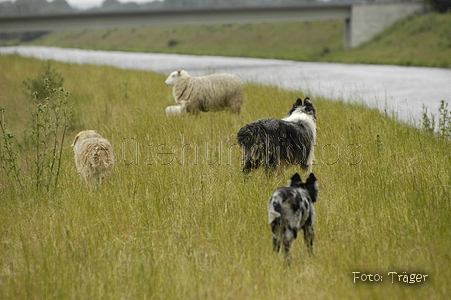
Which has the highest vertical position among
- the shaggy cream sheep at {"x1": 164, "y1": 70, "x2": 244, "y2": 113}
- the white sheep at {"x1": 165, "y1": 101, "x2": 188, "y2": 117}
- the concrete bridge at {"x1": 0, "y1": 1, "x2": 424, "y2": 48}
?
the concrete bridge at {"x1": 0, "y1": 1, "x2": 424, "y2": 48}

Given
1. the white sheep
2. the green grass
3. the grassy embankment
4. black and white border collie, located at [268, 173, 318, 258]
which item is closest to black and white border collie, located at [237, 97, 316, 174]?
the green grass

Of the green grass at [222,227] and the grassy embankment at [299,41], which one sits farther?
the grassy embankment at [299,41]

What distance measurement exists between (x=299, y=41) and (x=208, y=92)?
44.2m

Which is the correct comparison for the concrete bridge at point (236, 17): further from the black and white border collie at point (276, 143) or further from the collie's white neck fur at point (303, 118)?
the black and white border collie at point (276, 143)

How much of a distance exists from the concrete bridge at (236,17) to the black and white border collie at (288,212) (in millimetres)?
39822

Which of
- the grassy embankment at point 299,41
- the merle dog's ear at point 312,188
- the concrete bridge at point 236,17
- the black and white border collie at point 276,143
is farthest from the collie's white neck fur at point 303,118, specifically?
the concrete bridge at point 236,17

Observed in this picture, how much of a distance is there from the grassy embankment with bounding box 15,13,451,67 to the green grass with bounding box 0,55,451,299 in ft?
76.3

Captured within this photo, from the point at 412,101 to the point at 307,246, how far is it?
1188 centimetres

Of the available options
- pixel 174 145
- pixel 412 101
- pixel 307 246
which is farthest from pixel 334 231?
pixel 412 101

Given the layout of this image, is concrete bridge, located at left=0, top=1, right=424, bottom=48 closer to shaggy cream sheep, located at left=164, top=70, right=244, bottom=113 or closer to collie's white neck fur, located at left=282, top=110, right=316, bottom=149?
shaggy cream sheep, located at left=164, top=70, right=244, bottom=113

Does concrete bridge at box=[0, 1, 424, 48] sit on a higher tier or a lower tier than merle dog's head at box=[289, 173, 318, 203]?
higher

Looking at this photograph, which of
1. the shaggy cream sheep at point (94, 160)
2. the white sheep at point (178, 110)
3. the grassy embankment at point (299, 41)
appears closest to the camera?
the shaggy cream sheep at point (94, 160)

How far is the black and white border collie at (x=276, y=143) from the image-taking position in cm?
582

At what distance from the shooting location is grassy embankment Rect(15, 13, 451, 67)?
106 ft
